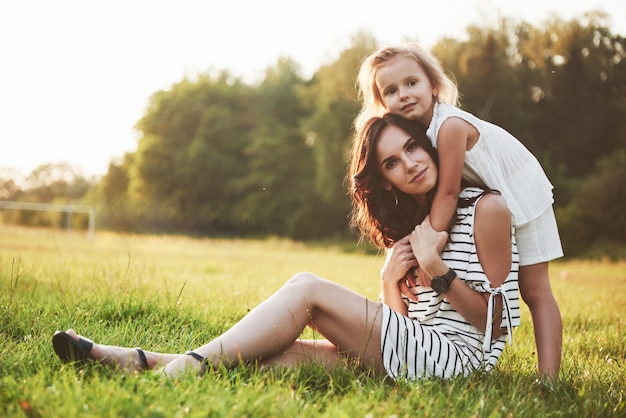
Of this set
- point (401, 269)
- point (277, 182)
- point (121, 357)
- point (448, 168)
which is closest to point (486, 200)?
point (448, 168)

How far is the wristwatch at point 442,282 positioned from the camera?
2607 millimetres

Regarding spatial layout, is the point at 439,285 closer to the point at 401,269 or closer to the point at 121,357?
the point at 401,269

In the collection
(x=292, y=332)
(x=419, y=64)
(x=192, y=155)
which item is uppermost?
(x=192, y=155)

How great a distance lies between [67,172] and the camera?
1662 inches

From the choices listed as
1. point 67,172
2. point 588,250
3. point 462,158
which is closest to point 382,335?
point 462,158

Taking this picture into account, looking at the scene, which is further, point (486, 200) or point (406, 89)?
point (406, 89)

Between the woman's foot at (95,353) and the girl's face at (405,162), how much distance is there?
1.40 m

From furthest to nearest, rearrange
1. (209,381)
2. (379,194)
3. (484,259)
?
1. (379,194)
2. (484,259)
3. (209,381)

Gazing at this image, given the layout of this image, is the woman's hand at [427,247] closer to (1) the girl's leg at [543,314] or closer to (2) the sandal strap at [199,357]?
(1) the girl's leg at [543,314]

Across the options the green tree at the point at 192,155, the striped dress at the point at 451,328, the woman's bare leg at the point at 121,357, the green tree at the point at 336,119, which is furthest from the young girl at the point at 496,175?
the green tree at the point at 192,155

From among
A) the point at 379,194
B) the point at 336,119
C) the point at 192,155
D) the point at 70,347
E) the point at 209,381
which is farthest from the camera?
the point at 192,155

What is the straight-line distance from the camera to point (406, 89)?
10.8 ft

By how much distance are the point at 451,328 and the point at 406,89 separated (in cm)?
135

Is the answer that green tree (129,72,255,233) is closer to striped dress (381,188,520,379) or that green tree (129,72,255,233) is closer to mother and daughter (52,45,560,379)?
mother and daughter (52,45,560,379)
